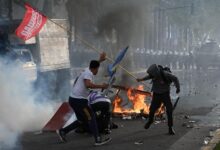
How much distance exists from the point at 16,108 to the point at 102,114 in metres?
2.55

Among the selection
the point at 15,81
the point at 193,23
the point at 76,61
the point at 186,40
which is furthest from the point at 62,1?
the point at 193,23

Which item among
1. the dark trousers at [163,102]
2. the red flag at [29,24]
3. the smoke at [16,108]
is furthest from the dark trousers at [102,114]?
the red flag at [29,24]

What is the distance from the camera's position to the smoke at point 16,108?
9.99 m

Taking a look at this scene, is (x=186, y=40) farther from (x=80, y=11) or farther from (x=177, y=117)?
(x=177, y=117)

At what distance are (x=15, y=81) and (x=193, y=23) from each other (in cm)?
6772

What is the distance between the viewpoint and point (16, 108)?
10.6m

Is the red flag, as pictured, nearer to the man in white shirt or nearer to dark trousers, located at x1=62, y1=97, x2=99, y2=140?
the man in white shirt

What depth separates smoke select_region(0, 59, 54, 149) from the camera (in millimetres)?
9992

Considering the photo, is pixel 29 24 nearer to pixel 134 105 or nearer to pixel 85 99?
pixel 134 105

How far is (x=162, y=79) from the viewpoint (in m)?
9.34

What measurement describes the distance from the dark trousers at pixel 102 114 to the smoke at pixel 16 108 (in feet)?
5.56

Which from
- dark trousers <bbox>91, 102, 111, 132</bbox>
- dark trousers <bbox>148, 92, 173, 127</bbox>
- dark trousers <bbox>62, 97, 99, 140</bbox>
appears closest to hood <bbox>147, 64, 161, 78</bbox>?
dark trousers <bbox>148, 92, 173, 127</bbox>

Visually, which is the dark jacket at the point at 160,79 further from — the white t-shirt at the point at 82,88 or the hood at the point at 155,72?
the white t-shirt at the point at 82,88

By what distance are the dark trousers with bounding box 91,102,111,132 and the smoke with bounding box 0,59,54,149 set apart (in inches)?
66.7
